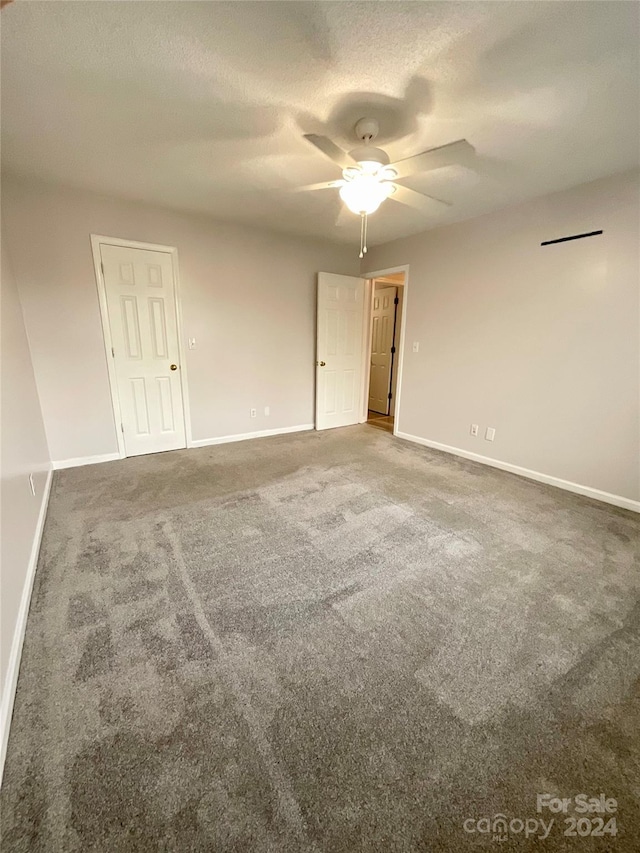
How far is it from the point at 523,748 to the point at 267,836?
31.8 inches

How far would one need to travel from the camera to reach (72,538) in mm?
2145

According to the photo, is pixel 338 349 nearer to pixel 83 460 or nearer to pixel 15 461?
pixel 83 460

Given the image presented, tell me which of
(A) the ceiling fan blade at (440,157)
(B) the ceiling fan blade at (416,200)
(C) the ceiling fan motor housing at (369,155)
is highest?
(B) the ceiling fan blade at (416,200)

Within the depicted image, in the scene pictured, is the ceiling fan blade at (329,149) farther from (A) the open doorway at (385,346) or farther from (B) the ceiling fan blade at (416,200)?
(A) the open doorway at (385,346)

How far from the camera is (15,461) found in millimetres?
1825

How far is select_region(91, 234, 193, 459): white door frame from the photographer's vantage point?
310cm

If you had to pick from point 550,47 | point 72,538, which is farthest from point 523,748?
point 550,47

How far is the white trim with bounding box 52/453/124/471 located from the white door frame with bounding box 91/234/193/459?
0.08 meters

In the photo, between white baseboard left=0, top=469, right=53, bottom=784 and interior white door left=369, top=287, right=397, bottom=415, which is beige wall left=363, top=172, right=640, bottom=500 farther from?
white baseboard left=0, top=469, right=53, bottom=784

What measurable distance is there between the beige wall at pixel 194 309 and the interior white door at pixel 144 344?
131mm

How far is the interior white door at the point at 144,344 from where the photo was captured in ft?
10.6

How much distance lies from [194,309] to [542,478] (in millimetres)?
3842

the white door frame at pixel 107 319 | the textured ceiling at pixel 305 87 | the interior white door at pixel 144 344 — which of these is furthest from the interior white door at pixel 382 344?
the interior white door at pixel 144 344

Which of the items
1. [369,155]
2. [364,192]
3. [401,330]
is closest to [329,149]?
[369,155]
